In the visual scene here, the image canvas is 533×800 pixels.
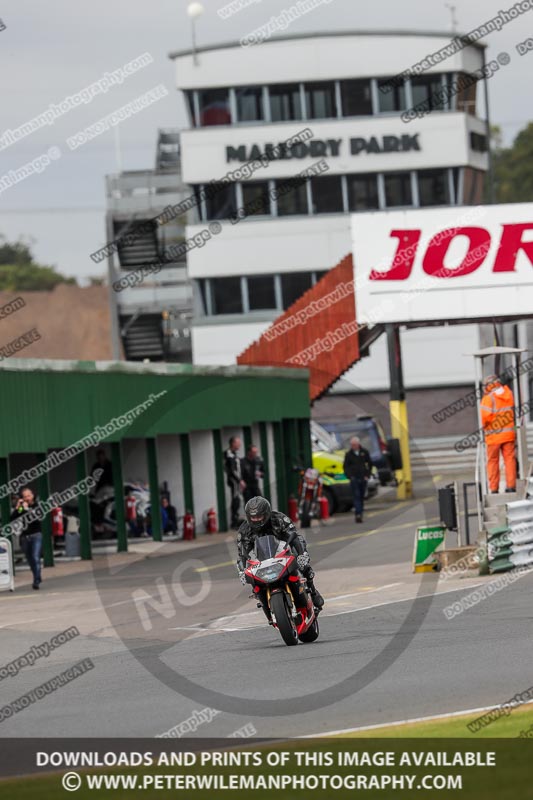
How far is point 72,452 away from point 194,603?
8192 millimetres

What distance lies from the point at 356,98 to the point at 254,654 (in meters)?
47.7

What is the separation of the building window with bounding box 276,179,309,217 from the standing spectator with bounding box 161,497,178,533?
2866 centimetres

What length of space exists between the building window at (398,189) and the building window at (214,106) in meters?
6.77

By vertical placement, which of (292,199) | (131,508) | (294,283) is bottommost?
Answer: (131,508)

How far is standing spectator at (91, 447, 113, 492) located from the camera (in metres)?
31.7

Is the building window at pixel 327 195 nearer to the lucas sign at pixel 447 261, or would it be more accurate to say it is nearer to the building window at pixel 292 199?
the building window at pixel 292 199

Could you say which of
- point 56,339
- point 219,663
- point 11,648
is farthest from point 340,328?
point 56,339

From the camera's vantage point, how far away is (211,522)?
3516 centimetres

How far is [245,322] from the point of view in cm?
6012

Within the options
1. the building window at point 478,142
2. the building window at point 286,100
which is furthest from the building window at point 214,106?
the building window at point 478,142

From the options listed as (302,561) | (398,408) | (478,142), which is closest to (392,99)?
(478,142)

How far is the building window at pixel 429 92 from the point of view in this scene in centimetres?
6059

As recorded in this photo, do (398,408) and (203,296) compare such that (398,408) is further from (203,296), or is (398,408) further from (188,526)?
(203,296)
